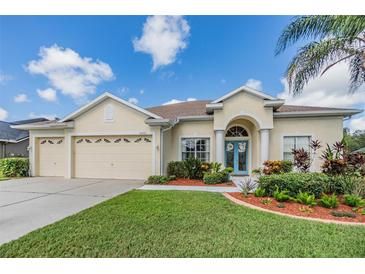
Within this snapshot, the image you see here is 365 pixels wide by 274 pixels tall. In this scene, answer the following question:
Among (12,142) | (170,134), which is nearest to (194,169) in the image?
(170,134)

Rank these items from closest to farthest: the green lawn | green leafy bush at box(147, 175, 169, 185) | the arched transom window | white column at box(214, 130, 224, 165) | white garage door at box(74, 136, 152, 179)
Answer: the green lawn → green leafy bush at box(147, 175, 169, 185) → white column at box(214, 130, 224, 165) → white garage door at box(74, 136, 152, 179) → the arched transom window

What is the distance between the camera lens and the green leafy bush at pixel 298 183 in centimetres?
650

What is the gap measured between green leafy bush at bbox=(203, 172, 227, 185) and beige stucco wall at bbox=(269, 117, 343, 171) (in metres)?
3.71

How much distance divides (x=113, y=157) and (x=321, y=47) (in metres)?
11.8

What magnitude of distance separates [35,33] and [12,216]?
347 inches

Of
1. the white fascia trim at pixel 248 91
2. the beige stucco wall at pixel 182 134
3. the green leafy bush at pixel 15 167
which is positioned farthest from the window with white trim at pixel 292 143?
the green leafy bush at pixel 15 167

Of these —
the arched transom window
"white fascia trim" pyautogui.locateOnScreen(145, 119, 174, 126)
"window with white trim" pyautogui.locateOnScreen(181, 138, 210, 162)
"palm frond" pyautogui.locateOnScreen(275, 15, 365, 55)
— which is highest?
"palm frond" pyautogui.locateOnScreen(275, 15, 365, 55)

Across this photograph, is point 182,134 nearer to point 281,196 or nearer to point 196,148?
point 196,148

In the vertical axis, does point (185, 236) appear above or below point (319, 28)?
below

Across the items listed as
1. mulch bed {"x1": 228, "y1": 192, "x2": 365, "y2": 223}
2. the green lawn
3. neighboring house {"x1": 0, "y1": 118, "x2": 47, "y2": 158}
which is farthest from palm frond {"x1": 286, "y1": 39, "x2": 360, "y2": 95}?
neighboring house {"x1": 0, "y1": 118, "x2": 47, "y2": 158}

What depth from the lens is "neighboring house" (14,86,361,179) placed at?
1082 cm

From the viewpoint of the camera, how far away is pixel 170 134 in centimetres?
1204

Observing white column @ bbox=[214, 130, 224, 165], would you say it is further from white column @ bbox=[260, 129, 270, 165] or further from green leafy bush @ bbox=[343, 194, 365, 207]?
green leafy bush @ bbox=[343, 194, 365, 207]

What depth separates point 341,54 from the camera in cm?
770
